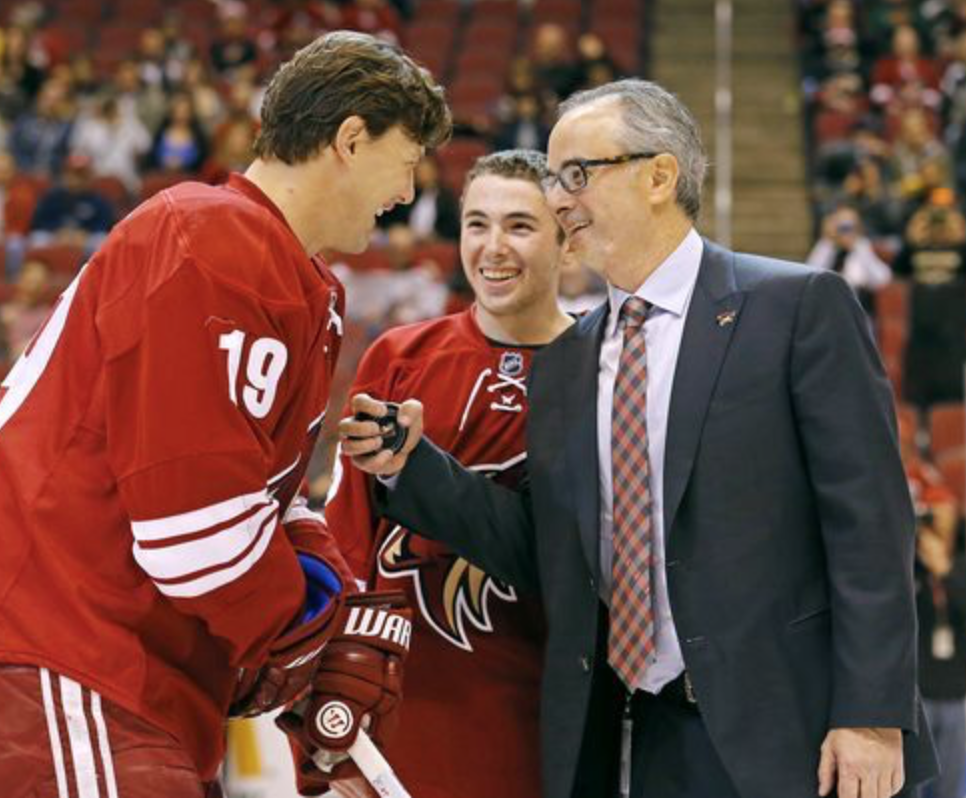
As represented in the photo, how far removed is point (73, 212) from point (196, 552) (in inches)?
427

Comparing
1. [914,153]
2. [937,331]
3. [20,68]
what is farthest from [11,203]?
[937,331]

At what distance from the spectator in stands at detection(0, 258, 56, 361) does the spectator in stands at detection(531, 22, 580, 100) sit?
4.71m

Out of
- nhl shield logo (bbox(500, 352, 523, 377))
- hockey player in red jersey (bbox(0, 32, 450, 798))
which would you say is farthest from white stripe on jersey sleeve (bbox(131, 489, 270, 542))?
nhl shield logo (bbox(500, 352, 523, 377))

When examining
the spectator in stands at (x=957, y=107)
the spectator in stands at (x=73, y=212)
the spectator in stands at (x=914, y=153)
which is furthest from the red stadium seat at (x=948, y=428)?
the spectator in stands at (x=73, y=212)

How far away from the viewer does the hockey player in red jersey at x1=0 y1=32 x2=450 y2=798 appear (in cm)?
264

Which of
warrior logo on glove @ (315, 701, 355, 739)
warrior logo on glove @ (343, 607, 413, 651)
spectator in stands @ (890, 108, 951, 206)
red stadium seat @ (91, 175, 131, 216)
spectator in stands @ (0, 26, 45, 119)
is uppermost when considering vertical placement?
spectator in stands @ (0, 26, 45, 119)

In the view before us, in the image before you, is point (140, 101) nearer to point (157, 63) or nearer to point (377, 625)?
point (157, 63)

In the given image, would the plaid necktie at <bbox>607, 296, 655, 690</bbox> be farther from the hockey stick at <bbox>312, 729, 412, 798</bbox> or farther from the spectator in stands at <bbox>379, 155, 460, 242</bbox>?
the spectator in stands at <bbox>379, 155, 460, 242</bbox>

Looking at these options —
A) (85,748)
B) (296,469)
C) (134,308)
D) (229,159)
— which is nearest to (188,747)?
(85,748)

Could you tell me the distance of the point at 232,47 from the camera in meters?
16.0

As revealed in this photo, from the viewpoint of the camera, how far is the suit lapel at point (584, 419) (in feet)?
10.9

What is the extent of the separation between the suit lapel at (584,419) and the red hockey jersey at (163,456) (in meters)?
0.69

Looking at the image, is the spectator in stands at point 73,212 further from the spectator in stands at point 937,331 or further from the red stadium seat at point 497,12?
the spectator in stands at point 937,331

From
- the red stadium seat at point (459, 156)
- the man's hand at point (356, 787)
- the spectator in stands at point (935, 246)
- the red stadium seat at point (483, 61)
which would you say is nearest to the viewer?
the man's hand at point (356, 787)
